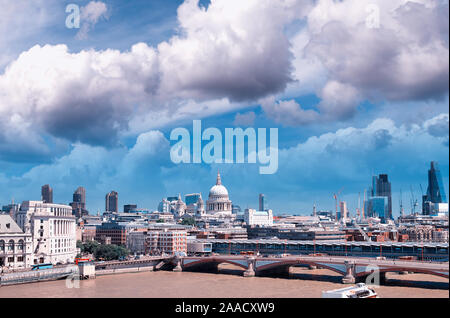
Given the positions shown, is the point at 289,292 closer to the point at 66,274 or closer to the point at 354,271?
the point at 354,271

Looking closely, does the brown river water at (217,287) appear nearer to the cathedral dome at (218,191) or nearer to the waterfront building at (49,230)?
the waterfront building at (49,230)

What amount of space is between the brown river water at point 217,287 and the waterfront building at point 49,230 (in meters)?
8.59

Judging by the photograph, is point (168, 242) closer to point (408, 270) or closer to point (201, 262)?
point (201, 262)

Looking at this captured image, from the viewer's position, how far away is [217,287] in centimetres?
3972

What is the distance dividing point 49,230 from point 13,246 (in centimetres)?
479

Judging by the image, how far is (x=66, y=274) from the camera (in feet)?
147

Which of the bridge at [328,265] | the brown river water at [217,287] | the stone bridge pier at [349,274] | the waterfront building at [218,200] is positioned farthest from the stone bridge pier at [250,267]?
the waterfront building at [218,200]

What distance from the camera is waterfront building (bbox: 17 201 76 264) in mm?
51812

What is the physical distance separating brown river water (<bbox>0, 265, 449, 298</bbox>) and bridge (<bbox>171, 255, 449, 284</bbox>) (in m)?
0.97

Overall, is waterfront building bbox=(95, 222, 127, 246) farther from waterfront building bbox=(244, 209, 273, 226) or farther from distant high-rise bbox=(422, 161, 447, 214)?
distant high-rise bbox=(422, 161, 447, 214)

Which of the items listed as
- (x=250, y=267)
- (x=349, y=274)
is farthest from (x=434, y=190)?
(x=349, y=274)

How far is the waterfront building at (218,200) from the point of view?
129 m

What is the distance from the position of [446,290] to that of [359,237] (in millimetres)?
42336
